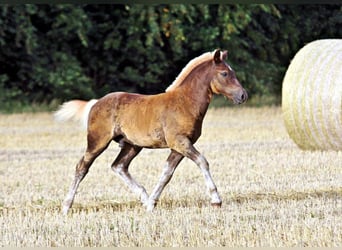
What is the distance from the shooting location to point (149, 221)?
328 inches

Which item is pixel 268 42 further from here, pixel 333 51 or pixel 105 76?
pixel 333 51

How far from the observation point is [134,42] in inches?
1051

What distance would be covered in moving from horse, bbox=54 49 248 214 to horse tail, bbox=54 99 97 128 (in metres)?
0.02

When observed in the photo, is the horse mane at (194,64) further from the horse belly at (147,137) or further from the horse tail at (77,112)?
the horse tail at (77,112)

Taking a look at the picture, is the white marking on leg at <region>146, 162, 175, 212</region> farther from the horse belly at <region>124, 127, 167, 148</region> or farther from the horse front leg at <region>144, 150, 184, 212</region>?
the horse belly at <region>124, 127, 167, 148</region>

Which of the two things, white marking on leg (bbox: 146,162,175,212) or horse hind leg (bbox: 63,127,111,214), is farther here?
horse hind leg (bbox: 63,127,111,214)

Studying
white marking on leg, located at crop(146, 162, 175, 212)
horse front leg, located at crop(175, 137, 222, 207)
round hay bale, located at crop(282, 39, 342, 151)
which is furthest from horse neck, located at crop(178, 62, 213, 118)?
round hay bale, located at crop(282, 39, 342, 151)

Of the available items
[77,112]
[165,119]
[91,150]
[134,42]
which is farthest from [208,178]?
[134,42]

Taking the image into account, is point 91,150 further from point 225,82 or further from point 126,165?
point 225,82

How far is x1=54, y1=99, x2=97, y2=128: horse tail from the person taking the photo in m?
9.68

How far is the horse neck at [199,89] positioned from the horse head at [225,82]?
70 millimetres

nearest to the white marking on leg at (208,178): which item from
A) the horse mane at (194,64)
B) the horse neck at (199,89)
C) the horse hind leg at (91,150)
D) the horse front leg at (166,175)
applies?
the horse front leg at (166,175)

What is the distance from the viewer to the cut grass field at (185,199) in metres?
7.55

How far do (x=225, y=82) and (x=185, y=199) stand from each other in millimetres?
1515
